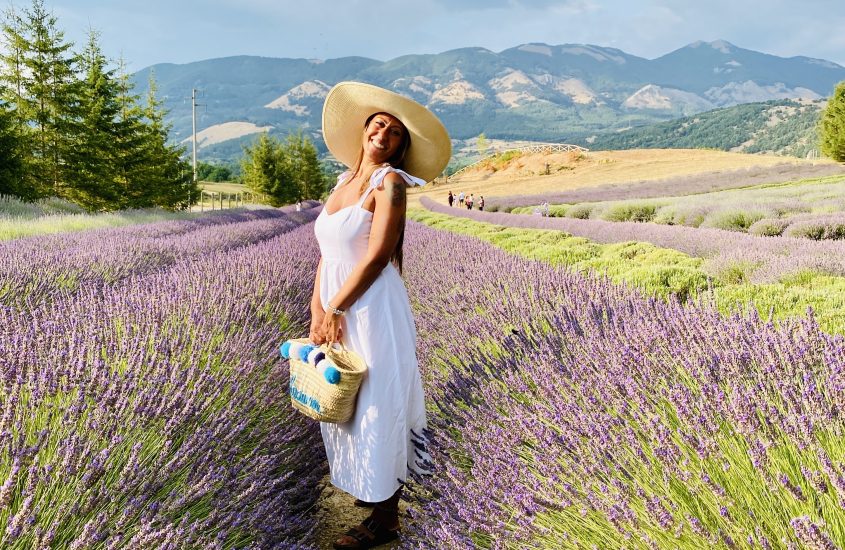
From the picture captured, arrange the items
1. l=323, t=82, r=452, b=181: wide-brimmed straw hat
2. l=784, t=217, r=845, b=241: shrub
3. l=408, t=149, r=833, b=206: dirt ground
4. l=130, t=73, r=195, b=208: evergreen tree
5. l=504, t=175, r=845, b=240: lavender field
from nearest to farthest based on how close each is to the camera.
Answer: l=323, t=82, r=452, b=181: wide-brimmed straw hat, l=784, t=217, r=845, b=241: shrub, l=504, t=175, r=845, b=240: lavender field, l=130, t=73, r=195, b=208: evergreen tree, l=408, t=149, r=833, b=206: dirt ground

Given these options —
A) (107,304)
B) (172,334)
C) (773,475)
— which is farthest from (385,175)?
(107,304)

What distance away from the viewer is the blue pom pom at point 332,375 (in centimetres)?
194

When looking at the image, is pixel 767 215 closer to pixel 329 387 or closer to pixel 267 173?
pixel 329 387

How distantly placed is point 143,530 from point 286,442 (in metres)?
1.16

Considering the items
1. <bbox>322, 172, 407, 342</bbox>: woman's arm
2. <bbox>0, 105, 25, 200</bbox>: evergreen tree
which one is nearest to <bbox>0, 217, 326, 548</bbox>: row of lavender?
<bbox>322, 172, 407, 342</bbox>: woman's arm

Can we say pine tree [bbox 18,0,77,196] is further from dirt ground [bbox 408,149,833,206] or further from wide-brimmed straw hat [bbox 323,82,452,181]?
dirt ground [bbox 408,149,833,206]

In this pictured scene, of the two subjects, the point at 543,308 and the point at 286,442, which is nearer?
the point at 286,442

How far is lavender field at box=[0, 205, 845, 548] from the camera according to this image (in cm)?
109

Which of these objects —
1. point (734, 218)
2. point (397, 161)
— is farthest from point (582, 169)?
point (397, 161)

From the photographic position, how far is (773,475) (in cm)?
107

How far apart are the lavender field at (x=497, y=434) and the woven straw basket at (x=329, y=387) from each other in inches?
7.5

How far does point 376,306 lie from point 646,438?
1063mm

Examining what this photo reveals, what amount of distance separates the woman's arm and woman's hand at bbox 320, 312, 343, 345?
6 cm

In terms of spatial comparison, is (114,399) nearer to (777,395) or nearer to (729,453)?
(729,453)
